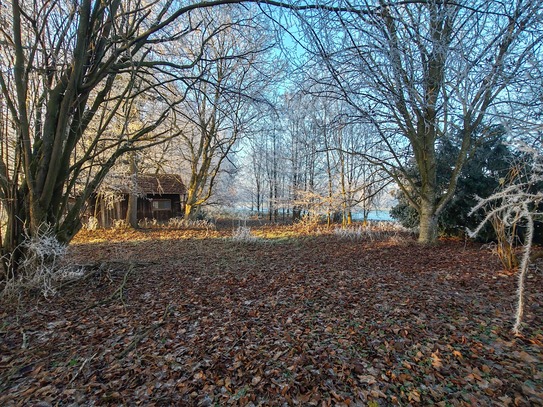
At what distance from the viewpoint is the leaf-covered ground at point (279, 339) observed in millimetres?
2258

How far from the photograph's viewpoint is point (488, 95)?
5.16 m

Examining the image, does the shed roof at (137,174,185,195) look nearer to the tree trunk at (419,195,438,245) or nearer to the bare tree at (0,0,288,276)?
the bare tree at (0,0,288,276)

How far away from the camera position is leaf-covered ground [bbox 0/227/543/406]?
226cm

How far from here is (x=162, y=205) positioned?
1986 cm

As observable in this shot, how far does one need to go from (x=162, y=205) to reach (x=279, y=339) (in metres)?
18.6

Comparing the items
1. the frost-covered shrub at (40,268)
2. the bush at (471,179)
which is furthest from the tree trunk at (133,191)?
the bush at (471,179)

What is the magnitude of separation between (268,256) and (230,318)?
340 cm

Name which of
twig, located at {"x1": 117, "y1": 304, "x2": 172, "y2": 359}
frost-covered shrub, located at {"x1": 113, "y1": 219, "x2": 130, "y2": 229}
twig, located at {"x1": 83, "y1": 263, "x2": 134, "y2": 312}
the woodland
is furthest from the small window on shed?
twig, located at {"x1": 117, "y1": 304, "x2": 172, "y2": 359}

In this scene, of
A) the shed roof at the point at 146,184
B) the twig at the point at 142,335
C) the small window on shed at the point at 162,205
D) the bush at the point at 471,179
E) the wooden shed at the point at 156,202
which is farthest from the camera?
the small window on shed at the point at 162,205

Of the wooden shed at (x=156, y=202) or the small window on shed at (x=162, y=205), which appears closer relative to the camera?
the wooden shed at (x=156, y=202)

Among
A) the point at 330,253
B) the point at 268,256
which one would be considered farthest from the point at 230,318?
the point at 330,253

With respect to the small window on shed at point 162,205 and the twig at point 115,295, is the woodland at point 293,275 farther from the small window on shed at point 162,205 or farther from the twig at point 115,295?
the small window on shed at point 162,205

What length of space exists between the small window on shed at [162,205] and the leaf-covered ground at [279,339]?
15.0 m

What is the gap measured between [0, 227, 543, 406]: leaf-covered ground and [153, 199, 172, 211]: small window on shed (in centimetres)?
1495
